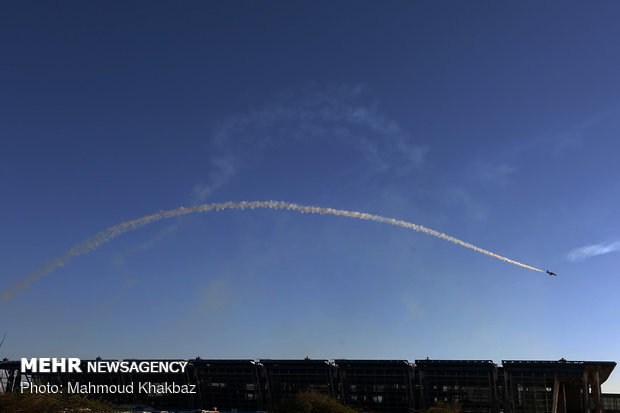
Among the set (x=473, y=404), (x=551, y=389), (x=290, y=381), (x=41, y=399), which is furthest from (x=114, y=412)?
(x=551, y=389)

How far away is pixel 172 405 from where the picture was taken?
7165 inches

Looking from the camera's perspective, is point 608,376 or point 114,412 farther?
point 608,376

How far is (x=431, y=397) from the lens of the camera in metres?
158

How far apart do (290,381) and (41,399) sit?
371 ft

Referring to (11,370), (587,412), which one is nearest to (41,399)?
(587,412)

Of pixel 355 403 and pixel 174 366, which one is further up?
pixel 174 366

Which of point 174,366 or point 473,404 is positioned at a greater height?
point 174,366

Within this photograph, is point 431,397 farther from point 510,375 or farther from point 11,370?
point 11,370

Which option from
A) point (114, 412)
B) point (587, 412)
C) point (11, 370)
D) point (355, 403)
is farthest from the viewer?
point (11, 370)

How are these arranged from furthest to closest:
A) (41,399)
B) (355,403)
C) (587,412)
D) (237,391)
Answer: (237,391) < (355,403) < (587,412) < (41,399)

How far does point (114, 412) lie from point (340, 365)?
319 feet

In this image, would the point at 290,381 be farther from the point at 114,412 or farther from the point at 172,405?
the point at 114,412

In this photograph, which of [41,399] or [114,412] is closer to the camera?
[41,399]

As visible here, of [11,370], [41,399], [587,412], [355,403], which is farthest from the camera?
[11,370]
